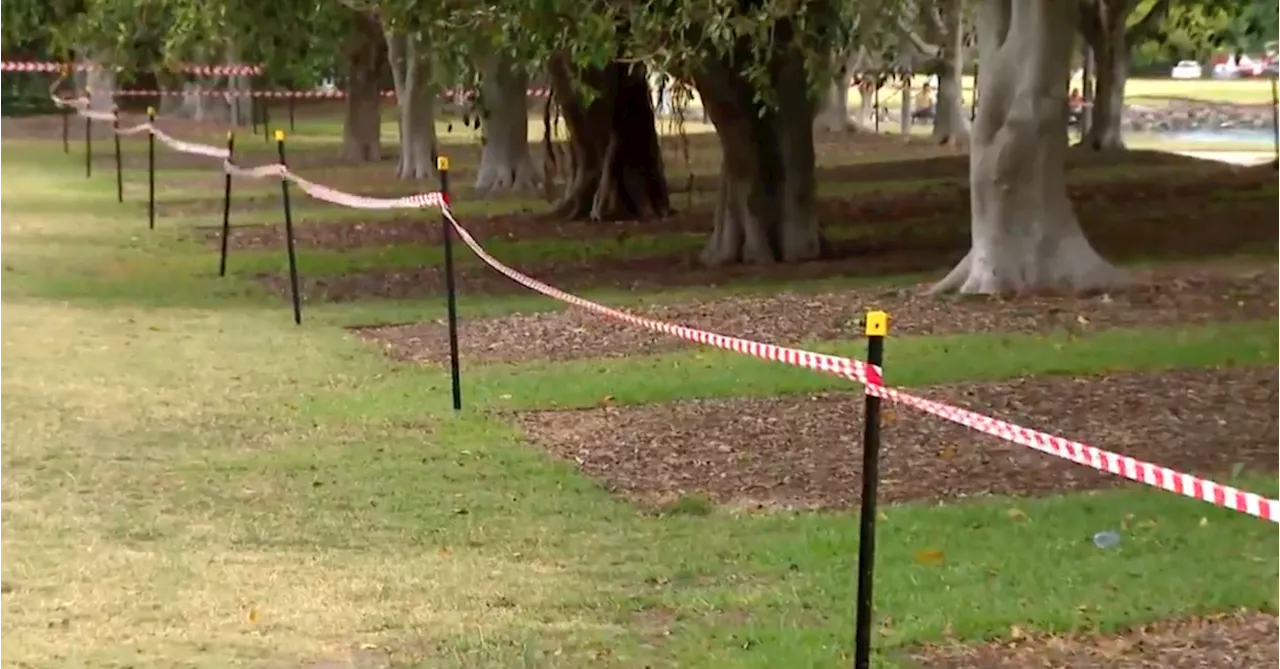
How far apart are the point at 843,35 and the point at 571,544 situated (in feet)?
30.3

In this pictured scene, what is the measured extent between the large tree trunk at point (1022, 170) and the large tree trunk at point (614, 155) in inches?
368

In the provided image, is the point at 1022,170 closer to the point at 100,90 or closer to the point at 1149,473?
the point at 1149,473

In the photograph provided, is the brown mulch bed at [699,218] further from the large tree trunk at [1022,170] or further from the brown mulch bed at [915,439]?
the brown mulch bed at [915,439]

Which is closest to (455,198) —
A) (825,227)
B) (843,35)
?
(825,227)

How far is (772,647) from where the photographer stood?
6766 mm

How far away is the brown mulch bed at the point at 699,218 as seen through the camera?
2450 cm

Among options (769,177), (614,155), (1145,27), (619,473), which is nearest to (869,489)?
(619,473)

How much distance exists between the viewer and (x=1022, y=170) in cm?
1563

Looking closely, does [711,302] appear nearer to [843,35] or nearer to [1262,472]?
[843,35]

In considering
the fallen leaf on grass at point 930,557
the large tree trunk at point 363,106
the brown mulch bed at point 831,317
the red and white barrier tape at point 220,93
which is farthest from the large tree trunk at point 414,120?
the fallen leaf on grass at point 930,557

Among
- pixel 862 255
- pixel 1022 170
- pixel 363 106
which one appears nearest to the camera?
pixel 1022 170

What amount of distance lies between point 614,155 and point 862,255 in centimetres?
621

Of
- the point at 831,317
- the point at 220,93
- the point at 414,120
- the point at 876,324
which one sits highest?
the point at 220,93

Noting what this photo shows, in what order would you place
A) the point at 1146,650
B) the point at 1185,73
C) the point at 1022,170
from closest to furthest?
the point at 1146,650, the point at 1022,170, the point at 1185,73
